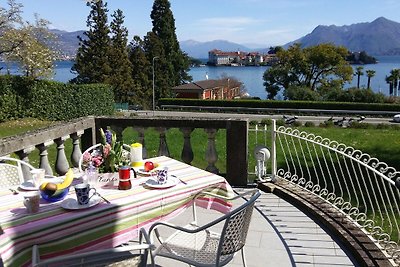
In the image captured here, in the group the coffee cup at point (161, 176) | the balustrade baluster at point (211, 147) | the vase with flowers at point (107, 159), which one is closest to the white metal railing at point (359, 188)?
the balustrade baluster at point (211, 147)

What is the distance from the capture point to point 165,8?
46.3m

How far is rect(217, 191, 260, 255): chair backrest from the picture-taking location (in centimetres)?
242

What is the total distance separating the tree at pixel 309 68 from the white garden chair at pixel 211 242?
172ft

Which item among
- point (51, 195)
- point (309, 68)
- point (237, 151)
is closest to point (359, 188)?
point (237, 151)

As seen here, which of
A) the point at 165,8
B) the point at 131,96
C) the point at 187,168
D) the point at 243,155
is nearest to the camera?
the point at 187,168

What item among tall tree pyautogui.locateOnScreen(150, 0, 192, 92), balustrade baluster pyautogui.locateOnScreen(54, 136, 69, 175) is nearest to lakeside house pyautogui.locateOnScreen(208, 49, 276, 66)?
tall tree pyautogui.locateOnScreen(150, 0, 192, 92)

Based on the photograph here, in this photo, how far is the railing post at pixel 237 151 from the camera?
511cm

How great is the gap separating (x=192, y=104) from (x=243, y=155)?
37888 millimetres

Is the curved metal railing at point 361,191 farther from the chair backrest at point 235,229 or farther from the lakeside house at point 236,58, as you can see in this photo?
the lakeside house at point 236,58

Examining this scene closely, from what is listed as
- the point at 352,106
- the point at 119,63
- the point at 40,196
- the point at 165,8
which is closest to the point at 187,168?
the point at 40,196

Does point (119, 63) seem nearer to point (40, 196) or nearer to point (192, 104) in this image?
point (192, 104)

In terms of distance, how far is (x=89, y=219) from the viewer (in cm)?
248

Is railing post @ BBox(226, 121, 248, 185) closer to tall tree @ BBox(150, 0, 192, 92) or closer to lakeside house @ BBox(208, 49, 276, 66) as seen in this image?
tall tree @ BBox(150, 0, 192, 92)

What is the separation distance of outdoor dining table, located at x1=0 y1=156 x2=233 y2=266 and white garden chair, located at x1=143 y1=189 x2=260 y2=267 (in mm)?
192
